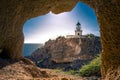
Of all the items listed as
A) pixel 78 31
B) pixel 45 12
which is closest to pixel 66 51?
pixel 78 31

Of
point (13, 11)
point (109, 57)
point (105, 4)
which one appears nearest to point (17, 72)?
point (13, 11)

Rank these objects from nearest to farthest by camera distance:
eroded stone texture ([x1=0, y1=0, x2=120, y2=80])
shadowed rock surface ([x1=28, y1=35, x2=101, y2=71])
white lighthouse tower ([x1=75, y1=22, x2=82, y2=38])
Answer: eroded stone texture ([x1=0, y1=0, x2=120, y2=80]) < shadowed rock surface ([x1=28, y1=35, x2=101, y2=71]) < white lighthouse tower ([x1=75, y1=22, x2=82, y2=38])

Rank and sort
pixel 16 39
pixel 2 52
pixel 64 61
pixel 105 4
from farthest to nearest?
pixel 64 61 → pixel 16 39 → pixel 2 52 → pixel 105 4

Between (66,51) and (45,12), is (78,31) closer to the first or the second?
(66,51)

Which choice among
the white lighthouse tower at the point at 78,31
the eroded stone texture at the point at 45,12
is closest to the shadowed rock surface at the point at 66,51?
the white lighthouse tower at the point at 78,31

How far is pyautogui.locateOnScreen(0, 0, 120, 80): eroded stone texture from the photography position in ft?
16.2

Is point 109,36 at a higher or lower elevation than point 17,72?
higher

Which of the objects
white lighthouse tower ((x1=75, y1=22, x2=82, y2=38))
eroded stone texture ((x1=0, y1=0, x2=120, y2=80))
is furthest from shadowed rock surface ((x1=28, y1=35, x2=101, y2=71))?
eroded stone texture ((x1=0, y1=0, x2=120, y2=80))

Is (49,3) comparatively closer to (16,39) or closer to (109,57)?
(16,39)

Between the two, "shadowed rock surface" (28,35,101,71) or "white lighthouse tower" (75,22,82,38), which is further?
"white lighthouse tower" (75,22,82,38)

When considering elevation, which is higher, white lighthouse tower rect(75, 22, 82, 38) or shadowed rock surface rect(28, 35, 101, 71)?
white lighthouse tower rect(75, 22, 82, 38)

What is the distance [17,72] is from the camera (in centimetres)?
848

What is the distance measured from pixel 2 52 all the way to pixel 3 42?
0.65 meters

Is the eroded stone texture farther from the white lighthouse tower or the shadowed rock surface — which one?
the white lighthouse tower
